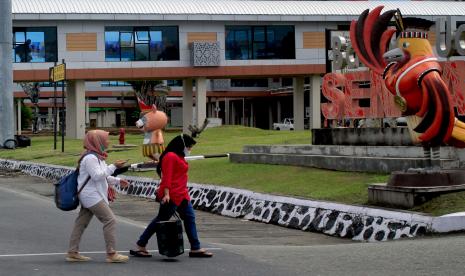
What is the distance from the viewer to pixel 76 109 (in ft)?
172

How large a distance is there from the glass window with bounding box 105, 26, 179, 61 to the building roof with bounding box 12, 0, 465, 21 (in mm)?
1188

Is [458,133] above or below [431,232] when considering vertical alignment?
above

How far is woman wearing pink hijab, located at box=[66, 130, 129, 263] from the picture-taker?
380 inches

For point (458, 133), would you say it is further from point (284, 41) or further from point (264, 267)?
point (284, 41)

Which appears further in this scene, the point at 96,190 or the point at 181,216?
the point at 181,216

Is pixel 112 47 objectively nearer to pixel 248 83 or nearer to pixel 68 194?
pixel 248 83

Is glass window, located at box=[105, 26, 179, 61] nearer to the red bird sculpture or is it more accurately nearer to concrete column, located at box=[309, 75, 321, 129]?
concrete column, located at box=[309, 75, 321, 129]

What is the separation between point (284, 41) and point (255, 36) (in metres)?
2.10

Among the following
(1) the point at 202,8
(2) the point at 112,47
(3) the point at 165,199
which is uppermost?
(1) the point at 202,8

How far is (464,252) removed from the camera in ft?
33.0

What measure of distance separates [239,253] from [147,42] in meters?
41.8

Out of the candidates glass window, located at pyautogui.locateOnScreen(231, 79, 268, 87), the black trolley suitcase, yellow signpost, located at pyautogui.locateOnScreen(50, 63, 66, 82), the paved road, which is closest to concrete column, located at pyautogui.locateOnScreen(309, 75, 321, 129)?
yellow signpost, located at pyautogui.locateOnScreen(50, 63, 66, 82)

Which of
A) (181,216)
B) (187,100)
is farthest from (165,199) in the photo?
(187,100)

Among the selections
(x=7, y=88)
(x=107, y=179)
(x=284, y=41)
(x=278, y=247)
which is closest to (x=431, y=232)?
(x=278, y=247)
